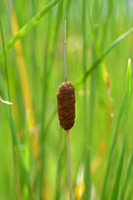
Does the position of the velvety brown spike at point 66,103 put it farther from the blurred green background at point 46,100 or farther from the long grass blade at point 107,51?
the blurred green background at point 46,100

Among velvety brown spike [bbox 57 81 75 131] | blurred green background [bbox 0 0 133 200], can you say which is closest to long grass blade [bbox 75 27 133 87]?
blurred green background [bbox 0 0 133 200]

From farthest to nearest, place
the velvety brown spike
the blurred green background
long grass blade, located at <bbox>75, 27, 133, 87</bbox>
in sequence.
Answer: the blurred green background < long grass blade, located at <bbox>75, 27, 133, 87</bbox> < the velvety brown spike

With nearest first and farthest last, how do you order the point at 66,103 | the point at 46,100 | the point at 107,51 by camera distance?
the point at 66,103 < the point at 107,51 < the point at 46,100

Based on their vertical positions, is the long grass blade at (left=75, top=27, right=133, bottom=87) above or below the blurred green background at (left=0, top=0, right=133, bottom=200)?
above

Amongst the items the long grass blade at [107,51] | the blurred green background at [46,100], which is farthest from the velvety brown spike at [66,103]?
the blurred green background at [46,100]

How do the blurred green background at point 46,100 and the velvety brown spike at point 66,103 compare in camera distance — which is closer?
the velvety brown spike at point 66,103

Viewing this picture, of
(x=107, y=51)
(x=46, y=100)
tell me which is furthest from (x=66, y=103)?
(x=46, y=100)

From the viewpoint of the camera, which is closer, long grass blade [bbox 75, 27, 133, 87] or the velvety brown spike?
the velvety brown spike

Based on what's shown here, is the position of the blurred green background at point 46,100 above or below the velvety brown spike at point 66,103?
below

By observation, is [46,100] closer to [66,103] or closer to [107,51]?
[107,51]

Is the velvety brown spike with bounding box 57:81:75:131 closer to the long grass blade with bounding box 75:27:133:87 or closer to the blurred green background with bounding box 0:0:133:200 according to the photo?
the long grass blade with bounding box 75:27:133:87

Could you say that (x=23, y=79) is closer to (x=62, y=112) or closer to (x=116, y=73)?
(x=116, y=73)

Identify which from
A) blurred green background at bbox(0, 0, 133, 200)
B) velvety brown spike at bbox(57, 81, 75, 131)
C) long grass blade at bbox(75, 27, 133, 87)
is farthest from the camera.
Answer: blurred green background at bbox(0, 0, 133, 200)
